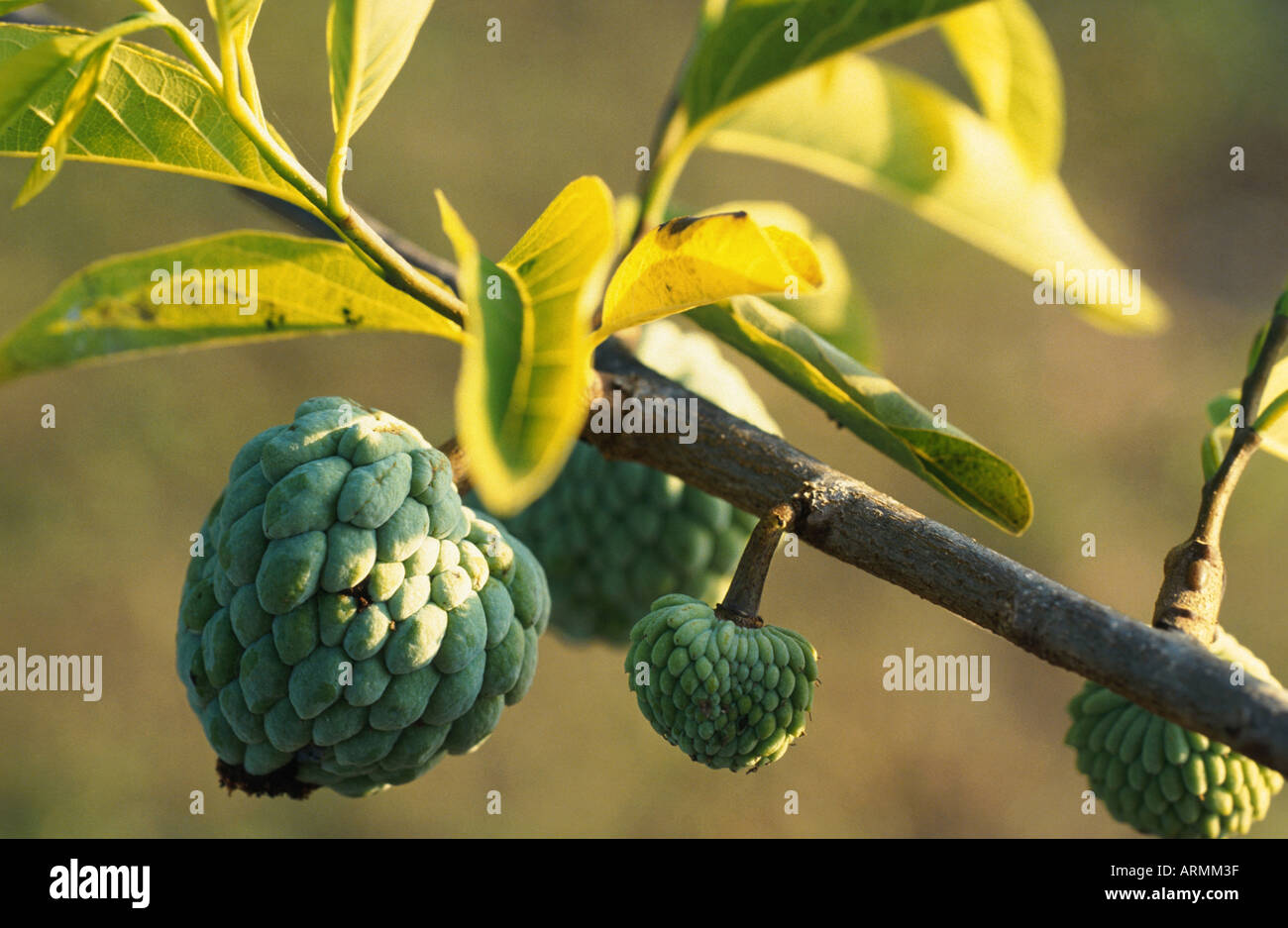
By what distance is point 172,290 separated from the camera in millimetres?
892

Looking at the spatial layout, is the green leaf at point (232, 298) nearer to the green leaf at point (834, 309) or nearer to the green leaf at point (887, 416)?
the green leaf at point (887, 416)

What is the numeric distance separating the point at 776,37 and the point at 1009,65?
0.32 m

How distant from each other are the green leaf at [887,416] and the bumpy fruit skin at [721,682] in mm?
181

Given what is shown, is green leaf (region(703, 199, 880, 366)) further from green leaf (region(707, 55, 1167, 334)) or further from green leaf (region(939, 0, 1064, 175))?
green leaf (region(939, 0, 1064, 175))

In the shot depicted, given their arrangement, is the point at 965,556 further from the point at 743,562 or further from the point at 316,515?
the point at 316,515

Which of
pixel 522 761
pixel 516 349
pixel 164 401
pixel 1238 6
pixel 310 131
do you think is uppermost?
pixel 1238 6

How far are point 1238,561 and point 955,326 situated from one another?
1.35 metres

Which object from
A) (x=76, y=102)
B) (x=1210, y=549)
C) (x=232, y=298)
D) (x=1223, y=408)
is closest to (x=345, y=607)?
(x=232, y=298)

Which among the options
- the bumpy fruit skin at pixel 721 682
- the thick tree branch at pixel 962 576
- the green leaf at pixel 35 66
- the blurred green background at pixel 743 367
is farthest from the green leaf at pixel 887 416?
the blurred green background at pixel 743 367

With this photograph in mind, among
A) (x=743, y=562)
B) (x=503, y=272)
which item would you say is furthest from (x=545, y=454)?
(x=743, y=562)

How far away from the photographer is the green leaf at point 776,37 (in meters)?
0.92

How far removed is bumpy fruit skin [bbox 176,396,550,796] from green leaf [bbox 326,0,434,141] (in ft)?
0.81

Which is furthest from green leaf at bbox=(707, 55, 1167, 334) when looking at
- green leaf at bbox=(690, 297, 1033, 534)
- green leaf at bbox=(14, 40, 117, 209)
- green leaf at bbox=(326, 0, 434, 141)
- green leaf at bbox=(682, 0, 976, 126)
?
green leaf at bbox=(14, 40, 117, 209)

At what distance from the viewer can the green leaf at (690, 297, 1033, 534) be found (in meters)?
0.84
